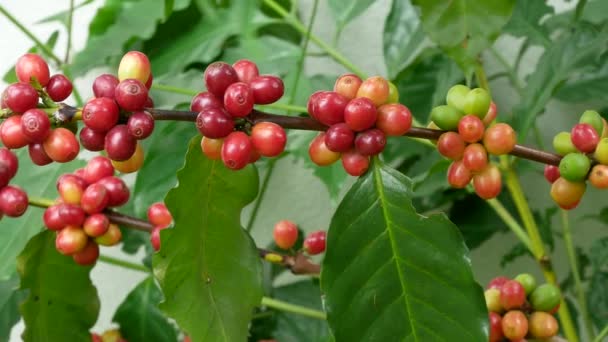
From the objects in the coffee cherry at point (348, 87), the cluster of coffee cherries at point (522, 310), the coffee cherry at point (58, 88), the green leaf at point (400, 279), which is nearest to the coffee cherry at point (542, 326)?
the cluster of coffee cherries at point (522, 310)

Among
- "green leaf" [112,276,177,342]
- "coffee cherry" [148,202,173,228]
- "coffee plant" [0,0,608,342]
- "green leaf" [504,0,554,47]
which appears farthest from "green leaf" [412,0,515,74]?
"green leaf" [112,276,177,342]

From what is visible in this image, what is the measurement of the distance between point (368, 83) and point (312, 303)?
46cm

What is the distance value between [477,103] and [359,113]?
2.6 inches

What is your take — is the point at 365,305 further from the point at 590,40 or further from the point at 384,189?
the point at 590,40

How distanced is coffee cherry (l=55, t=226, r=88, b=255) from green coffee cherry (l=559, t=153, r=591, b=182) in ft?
0.92

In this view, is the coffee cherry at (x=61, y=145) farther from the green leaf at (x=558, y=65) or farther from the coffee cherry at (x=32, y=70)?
the green leaf at (x=558, y=65)

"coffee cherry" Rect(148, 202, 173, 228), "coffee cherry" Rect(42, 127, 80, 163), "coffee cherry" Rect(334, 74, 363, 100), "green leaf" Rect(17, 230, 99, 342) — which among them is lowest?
"green leaf" Rect(17, 230, 99, 342)

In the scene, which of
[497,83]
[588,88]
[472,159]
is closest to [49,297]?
[472,159]

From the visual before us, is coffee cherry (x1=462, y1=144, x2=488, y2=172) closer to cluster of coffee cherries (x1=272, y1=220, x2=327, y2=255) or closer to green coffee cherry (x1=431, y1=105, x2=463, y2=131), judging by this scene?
green coffee cherry (x1=431, y1=105, x2=463, y2=131)

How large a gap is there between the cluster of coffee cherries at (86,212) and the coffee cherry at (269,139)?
157 mm

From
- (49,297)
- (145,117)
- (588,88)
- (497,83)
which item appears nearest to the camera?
(145,117)

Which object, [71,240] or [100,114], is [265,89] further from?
[71,240]

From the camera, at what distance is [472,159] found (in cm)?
34

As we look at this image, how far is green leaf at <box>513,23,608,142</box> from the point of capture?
20.9 inches
